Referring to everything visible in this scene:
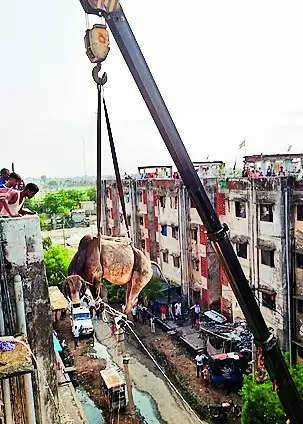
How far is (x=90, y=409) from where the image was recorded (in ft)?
55.5

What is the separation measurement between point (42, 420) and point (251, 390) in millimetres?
8547

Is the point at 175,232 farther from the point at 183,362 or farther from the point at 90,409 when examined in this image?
the point at 90,409

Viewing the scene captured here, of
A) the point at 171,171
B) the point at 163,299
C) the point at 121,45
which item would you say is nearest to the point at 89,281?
the point at 121,45

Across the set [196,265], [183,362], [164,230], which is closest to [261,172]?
[196,265]

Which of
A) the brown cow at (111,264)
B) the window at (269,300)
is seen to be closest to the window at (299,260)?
the window at (269,300)

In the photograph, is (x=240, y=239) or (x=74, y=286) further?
(x=240, y=239)

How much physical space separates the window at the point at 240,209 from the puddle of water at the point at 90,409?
11058 mm

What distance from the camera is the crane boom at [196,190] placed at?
15.8ft

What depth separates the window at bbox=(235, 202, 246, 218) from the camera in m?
21.0

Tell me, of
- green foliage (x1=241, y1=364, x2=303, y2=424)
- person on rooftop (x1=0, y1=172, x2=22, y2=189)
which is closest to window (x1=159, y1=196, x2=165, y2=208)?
green foliage (x1=241, y1=364, x2=303, y2=424)

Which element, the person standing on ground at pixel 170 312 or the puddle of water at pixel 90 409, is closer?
the puddle of water at pixel 90 409

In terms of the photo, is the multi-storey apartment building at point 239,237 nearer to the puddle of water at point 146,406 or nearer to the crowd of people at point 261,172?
the crowd of people at point 261,172

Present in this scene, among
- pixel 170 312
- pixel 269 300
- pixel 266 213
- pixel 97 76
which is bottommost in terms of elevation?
pixel 170 312

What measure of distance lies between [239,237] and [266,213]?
2.61m
